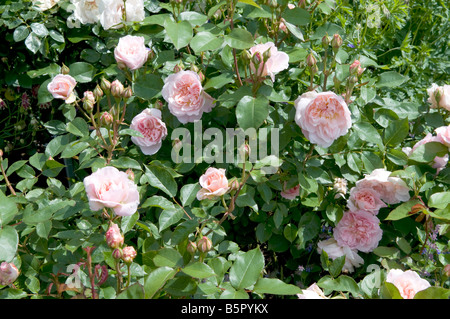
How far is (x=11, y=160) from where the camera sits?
2.80 metres

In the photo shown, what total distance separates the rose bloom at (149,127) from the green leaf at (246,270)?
0.55 metres

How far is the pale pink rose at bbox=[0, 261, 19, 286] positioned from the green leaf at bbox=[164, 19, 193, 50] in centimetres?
71

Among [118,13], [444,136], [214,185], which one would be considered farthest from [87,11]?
[444,136]

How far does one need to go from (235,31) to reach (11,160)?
196 cm

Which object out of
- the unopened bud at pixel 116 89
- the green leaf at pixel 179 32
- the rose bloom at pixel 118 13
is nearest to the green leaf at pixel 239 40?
the green leaf at pixel 179 32

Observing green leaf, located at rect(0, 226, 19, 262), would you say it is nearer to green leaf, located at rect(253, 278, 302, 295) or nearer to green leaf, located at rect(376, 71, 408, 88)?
green leaf, located at rect(253, 278, 302, 295)

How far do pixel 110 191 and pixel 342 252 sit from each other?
835 millimetres

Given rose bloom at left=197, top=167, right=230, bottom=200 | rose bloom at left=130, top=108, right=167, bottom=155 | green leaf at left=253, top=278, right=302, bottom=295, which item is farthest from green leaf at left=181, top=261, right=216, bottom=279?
rose bloom at left=130, top=108, right=167, bottom=155

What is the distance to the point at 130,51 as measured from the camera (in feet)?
4.75

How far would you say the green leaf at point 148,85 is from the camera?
1521mm

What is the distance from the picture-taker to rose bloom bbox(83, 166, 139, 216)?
1.10 m

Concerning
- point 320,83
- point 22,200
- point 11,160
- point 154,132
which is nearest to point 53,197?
point 22,200

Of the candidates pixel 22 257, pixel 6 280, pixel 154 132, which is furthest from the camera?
pixel 154 132
